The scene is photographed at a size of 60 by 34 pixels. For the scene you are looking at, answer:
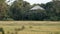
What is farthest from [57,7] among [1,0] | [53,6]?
[1,0]

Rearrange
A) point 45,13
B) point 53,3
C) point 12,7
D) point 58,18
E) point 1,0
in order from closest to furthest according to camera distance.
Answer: point 1,0 < point 58,18 < point 45,13 < point 12,7 < point 53,3

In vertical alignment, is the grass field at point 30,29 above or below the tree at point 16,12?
below

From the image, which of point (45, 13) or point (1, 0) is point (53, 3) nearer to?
point (45, 13)

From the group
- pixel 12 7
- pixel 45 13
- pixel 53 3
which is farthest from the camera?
pixel 53 3

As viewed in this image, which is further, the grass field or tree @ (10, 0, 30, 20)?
tree @ (10, 0, 30, 20)

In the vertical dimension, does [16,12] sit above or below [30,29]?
above

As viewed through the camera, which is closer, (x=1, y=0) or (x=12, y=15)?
(x=1, y=0)

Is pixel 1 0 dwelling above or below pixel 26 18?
above

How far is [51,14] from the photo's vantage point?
4469 cm

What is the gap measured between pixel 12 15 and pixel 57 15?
28.2 feet

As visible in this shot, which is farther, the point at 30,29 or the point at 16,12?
the point at 16,12

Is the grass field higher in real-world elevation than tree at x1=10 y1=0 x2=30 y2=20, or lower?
lower

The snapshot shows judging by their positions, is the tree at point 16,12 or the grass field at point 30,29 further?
the tree at point 16,12

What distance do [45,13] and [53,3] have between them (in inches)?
390
